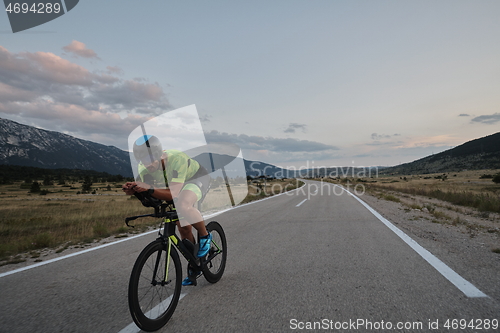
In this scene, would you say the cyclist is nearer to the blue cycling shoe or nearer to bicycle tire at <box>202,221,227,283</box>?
the blue cycling shoe

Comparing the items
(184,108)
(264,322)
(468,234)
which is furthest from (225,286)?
(468,234)

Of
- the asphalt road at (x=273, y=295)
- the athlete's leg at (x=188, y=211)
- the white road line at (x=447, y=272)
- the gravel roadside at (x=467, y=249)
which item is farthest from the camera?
the gravel roadside at (x=467, y=249)

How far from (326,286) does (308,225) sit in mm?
4777

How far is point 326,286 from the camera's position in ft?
11.1

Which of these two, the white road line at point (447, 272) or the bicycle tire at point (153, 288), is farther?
the white road line at point (447, 272)

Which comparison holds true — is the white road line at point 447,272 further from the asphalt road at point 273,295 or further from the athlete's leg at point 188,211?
the athlete's leg at point 188,211

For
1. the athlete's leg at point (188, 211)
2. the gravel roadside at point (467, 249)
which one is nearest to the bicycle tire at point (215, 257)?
the athlete's leg at point (188, 211)

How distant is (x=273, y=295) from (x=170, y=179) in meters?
1.83

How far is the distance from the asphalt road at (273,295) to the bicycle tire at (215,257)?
0.13 m

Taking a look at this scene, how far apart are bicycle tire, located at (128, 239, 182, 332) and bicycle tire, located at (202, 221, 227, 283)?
0.64 meters

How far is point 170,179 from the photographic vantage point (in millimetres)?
3125

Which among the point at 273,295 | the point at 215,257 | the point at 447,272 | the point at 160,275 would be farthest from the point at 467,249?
the point at 160,275

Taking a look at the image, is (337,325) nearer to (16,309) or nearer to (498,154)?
(16,309)

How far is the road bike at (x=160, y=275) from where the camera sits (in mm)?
2424
